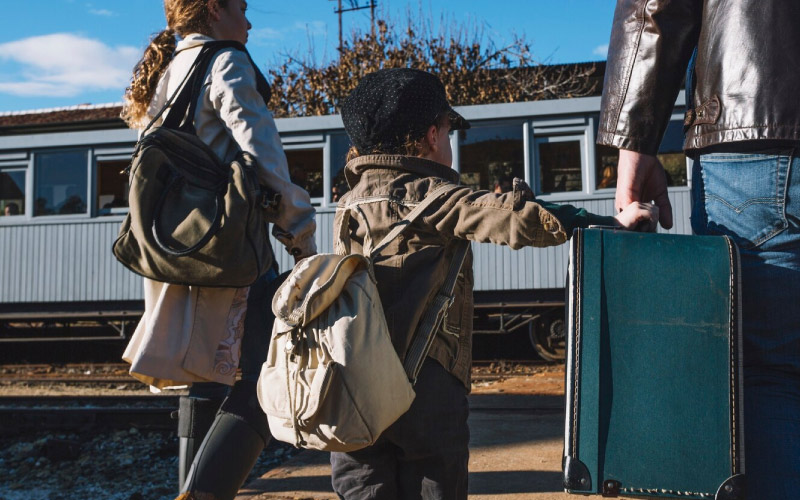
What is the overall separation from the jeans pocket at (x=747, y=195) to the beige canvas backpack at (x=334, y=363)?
2.62 feet

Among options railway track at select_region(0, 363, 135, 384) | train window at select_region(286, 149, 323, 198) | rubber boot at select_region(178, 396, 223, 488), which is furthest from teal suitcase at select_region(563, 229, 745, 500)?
train window at select_region(286, 149, 323, 198)

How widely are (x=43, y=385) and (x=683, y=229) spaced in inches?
313

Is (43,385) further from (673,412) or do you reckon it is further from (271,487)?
(673,412)

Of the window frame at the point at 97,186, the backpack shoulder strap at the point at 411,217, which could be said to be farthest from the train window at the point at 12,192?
the backpack shoulder strap at the point at 411,217

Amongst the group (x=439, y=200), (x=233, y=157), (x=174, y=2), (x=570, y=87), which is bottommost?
(x=439, y=200)

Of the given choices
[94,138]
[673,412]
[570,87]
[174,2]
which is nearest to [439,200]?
[673,412]

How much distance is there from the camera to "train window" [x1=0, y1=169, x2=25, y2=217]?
11.5m

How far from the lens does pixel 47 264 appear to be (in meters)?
11.4

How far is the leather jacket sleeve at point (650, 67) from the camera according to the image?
5.97ft

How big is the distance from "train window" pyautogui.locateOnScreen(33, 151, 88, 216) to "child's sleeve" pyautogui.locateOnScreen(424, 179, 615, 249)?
10.6 metres

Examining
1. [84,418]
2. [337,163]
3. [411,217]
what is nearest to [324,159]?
[337,163]

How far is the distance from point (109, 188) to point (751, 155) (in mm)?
10689

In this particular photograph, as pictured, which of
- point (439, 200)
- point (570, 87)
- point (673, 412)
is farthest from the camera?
point (570, 87)

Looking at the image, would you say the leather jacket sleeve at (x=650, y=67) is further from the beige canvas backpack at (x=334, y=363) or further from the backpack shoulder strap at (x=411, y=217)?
the beige canvas backpack at (x=334, y=363)
